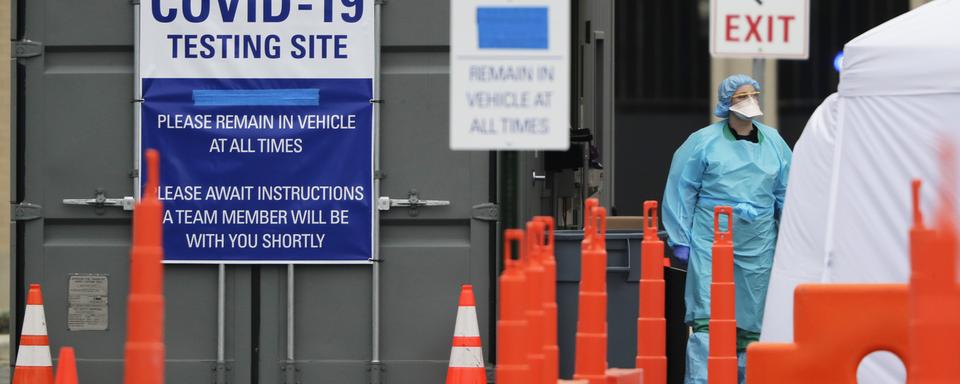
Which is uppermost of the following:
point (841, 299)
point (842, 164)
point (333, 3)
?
point (333, 3)

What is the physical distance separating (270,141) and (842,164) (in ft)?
9.38

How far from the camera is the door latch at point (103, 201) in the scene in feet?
31.1

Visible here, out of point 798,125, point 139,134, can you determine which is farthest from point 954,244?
point 798,125

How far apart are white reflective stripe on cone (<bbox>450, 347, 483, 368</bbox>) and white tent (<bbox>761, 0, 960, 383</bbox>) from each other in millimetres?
Answer: 1442

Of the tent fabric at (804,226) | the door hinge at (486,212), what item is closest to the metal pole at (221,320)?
the door hinge at (486,212)

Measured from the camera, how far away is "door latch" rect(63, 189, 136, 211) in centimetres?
948

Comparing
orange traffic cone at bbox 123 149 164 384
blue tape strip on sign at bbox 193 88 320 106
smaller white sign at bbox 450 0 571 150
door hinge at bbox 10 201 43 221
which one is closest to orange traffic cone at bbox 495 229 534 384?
smaller white sign at bbox 450 0 571 150

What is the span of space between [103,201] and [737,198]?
139 inches

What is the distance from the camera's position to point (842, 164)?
894 cm

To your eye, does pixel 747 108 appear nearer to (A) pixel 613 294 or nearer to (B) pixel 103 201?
(A) pixel 613 294

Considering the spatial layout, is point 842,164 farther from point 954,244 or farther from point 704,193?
point 954,244

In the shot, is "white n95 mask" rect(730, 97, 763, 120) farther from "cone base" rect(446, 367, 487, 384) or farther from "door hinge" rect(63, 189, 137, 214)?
"door hinge" rect(63, 189, 137, 214)

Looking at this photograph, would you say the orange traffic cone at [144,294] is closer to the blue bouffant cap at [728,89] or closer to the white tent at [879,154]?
the white tent at [879,154]

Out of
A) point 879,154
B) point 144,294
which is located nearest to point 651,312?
point 879,154
